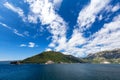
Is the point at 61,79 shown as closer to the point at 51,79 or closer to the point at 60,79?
the point at 60,79

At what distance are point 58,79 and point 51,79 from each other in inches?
202

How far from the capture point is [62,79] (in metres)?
106

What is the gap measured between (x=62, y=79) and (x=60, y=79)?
146cm

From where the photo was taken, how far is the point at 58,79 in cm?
10606

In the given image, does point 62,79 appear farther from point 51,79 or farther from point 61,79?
point 51,79

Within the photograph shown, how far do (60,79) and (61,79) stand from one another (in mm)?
736

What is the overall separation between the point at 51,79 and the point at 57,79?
14.4ft

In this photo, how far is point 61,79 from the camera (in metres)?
106

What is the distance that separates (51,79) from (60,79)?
6.58 meters

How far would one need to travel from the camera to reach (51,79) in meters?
Answer: 106

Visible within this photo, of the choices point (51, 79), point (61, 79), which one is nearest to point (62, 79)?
point (61, 79)

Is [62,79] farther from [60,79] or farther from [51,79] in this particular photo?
[51,79]
